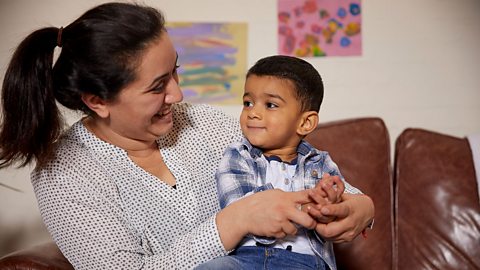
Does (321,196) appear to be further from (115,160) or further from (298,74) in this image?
(115,160)

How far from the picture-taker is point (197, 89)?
3082mm

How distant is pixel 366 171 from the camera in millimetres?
2688

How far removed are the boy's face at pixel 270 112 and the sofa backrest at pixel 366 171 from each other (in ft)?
2.93

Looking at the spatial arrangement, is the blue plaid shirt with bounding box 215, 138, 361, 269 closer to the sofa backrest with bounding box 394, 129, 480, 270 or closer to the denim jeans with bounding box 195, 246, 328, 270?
the denim jeans with bounding box 195, 246, 328, 270

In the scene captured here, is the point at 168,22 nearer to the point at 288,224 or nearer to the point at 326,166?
the point at 326,166

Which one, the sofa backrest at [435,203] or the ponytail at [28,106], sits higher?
the ponytail at [28,106]

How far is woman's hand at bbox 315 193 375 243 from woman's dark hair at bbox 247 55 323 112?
31cm

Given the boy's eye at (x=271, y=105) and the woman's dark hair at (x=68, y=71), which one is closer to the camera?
the woman's dark hair at (x=68, y=71)

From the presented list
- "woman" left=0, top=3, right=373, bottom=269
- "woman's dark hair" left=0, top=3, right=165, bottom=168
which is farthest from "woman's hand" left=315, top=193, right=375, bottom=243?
"woman's dark hair" left=0, top=3, right=165, bottom=168

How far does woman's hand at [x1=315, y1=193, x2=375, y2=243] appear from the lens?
1619 millimetres

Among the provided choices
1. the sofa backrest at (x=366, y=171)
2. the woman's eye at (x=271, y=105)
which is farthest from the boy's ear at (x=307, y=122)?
the sofa backrest at (x=366, y=171)

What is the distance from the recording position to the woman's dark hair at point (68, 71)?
66.6 inches

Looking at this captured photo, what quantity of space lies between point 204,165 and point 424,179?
1.16m

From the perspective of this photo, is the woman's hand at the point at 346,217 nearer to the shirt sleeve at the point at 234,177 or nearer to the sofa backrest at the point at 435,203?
the shirt sleeve at the point at 234,177
